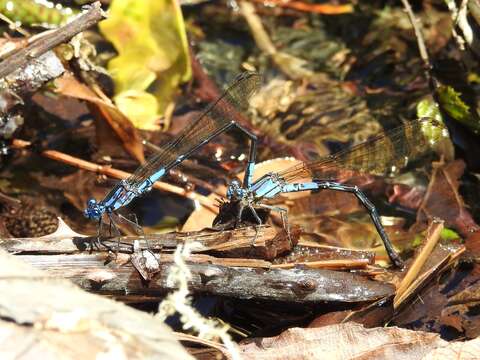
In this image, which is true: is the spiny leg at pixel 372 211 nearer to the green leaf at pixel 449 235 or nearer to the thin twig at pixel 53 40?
the green leaf at pixel 449 235

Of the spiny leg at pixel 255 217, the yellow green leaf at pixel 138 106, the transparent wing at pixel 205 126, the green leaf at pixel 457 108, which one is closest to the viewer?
the spiny leg at pixel 255 217

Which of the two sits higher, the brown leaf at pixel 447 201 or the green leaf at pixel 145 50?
the green leaf at pixel 145 50

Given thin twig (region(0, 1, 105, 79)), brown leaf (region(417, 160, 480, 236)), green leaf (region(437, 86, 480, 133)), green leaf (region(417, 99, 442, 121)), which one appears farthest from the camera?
green leaf (region(417, 99, 442, 121))

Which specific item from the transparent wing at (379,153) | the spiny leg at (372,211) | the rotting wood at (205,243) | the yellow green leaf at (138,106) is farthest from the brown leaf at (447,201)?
the yellow green leaf at (138,106)

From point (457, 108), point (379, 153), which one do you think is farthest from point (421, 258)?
point (457, 108)

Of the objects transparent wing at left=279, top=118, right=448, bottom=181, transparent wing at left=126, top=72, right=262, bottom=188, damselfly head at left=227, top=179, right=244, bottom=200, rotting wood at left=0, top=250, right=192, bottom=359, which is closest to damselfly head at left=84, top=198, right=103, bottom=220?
transparent wing at left=126, top=72, right=262, bottom=188

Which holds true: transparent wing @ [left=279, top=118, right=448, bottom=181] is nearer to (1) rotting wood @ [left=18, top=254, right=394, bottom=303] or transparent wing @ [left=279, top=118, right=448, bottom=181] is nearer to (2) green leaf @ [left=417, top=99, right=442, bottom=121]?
(2) green leaf @ [left=417, top=99, right=442, bottom=121]
